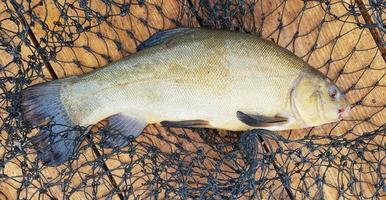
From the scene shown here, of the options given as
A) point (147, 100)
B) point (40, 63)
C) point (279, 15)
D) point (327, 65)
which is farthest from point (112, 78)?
point (327, 65)

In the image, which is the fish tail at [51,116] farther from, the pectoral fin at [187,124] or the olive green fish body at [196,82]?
Result: the pectoral fin at [187,124]

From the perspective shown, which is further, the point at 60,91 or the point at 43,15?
the point at 43,15

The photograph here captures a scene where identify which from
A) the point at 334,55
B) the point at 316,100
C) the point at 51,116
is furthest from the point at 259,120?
the point at 51,116

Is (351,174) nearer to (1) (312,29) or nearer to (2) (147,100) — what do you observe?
(1) (312,29)

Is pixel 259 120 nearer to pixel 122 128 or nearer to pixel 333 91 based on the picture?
pixel 333 91

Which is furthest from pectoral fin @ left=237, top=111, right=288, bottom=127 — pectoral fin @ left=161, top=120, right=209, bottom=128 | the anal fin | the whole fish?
the anal fin

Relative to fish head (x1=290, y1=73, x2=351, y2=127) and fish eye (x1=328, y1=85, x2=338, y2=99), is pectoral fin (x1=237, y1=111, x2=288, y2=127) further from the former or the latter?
fish eye (x1=328, y1=85, x2=338, y2=99)

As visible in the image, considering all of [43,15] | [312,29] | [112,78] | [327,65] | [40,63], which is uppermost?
[43,15]
